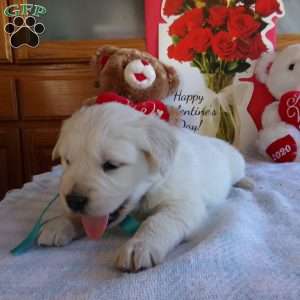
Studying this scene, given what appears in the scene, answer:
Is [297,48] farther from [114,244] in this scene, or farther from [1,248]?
[1,248]

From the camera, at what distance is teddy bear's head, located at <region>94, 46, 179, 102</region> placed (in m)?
1.56

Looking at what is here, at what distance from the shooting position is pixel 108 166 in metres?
0.82

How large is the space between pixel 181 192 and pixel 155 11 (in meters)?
1.04

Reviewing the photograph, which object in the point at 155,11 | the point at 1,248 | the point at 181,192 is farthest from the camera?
the point at 155,11

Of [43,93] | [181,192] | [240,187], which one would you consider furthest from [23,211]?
[43,93]

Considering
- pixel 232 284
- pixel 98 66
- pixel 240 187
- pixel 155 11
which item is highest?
pixel 155 11

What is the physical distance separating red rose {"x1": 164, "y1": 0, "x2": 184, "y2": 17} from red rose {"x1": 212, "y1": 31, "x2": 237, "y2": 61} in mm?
178

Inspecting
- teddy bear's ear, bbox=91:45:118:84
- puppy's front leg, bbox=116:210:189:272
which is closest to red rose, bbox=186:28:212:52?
teddy bear's ear, bbox=91:45:118:84

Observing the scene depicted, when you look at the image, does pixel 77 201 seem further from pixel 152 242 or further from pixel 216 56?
pixel 216 56

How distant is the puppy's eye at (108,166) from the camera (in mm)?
814

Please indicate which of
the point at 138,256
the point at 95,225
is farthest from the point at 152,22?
the point at 138,256

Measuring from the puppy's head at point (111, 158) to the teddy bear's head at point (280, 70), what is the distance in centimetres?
90

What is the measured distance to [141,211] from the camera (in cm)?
94

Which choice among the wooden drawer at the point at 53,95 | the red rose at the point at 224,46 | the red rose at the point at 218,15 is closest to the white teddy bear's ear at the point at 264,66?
the red rose at the point at 224,46
